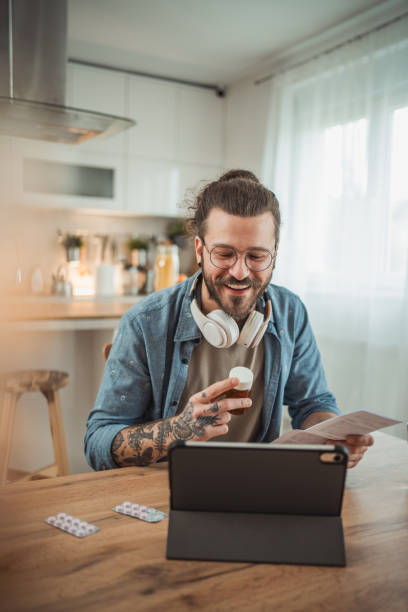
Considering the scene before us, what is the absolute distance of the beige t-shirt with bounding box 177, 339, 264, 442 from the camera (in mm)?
1430

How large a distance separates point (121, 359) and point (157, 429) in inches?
10.3

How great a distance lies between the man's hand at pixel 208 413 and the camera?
1.01m

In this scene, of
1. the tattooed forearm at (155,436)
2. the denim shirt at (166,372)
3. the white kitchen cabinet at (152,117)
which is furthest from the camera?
the white kitchen cabinet at (152,117)

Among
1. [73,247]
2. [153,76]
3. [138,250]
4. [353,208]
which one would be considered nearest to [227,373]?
[353,208]

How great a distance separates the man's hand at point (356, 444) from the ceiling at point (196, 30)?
2726 millimetres

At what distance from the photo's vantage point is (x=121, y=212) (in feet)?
13.9

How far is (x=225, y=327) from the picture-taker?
1.35 metres

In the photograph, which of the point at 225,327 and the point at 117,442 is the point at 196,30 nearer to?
the point at 225,327

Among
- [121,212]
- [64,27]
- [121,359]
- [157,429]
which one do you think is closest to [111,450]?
[157,429]

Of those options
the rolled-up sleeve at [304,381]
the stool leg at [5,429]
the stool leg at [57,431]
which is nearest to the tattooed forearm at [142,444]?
the rolled-up sleeve at [304,381]

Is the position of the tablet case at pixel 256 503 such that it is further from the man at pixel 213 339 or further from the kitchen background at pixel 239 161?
the kitchen background at pixel 239 161

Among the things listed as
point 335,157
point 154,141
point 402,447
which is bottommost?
point 402,447

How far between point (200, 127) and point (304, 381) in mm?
3408

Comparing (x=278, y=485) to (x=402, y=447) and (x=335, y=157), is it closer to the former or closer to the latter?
(x=402, y=447)
